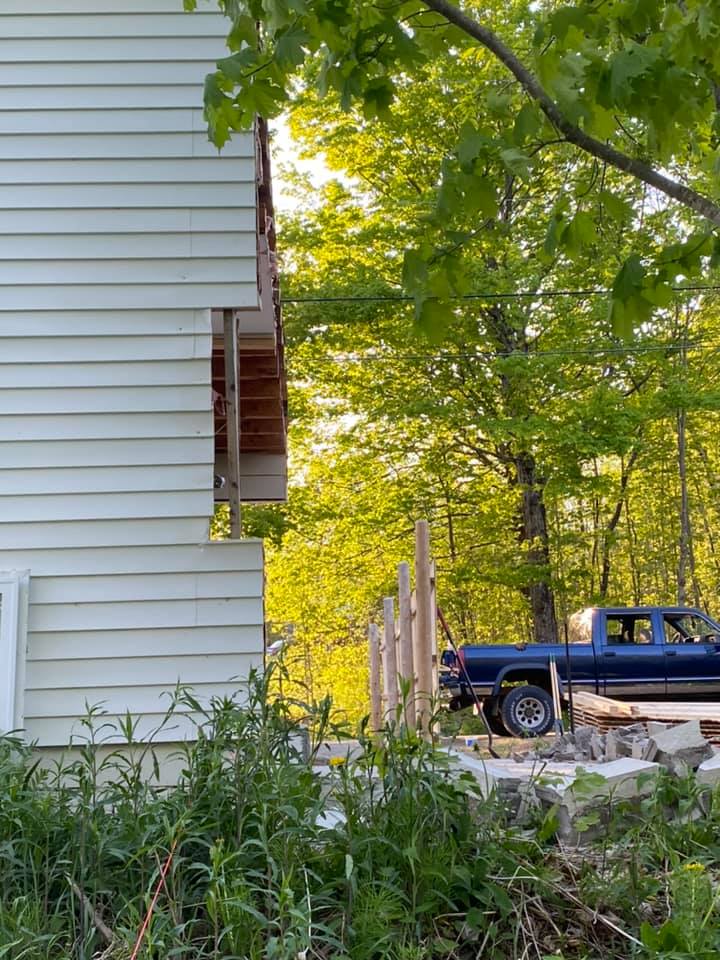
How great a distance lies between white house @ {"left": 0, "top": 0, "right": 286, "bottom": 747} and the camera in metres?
4.89

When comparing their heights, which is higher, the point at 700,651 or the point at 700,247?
the point at 700,247

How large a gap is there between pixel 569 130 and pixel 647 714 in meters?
Result: 6.94

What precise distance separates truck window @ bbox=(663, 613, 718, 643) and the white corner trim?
10.3m

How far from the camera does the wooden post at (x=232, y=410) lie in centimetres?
534

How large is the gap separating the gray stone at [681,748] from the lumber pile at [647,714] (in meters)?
2.91

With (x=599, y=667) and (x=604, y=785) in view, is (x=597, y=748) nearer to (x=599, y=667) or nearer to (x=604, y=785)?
(x=604, y=785)

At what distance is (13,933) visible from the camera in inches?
115

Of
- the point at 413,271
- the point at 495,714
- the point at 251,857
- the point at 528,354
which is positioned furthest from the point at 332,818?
the point at 528,354

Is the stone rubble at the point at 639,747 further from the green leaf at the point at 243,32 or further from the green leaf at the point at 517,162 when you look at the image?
the green leaf at the point at 243,32

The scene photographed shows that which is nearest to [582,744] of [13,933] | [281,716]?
[281,716]

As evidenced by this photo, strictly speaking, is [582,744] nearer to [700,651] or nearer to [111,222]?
[111,222]

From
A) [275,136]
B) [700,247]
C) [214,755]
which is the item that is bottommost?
[214,755]

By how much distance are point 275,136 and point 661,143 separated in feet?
55.1

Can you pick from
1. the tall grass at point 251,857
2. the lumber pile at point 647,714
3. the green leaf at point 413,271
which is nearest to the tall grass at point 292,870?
the tall grass at point 251,857
